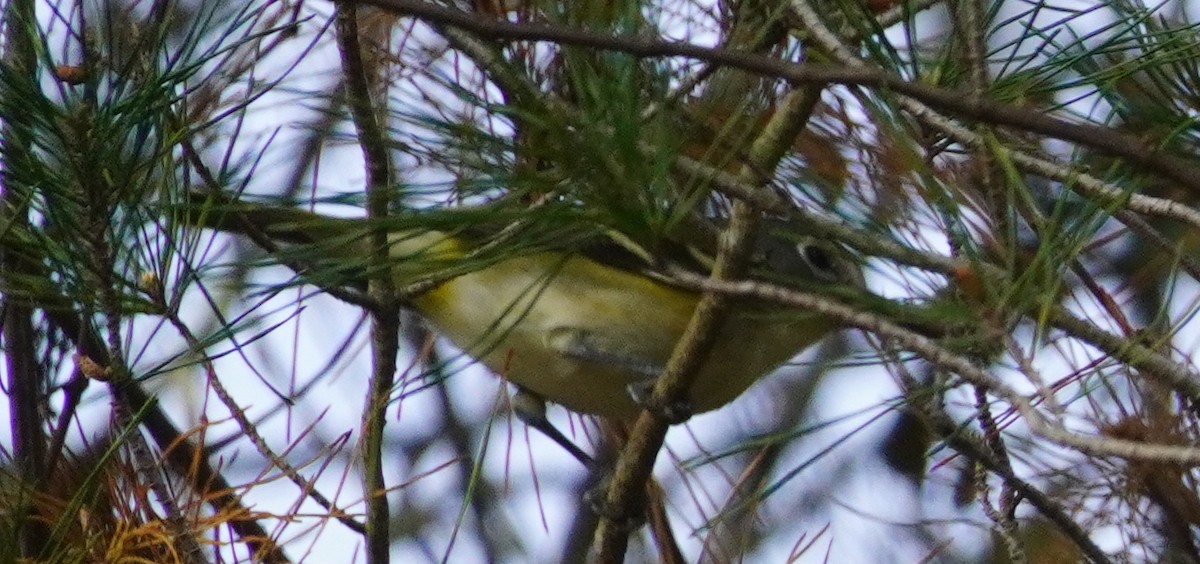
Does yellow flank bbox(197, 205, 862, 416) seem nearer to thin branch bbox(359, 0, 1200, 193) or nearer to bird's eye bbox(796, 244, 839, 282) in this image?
bird's eye bbox(796, 244, 839, 282)

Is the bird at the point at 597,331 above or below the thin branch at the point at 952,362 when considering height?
above

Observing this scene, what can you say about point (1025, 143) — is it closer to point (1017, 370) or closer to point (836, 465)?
point (1017, 370)

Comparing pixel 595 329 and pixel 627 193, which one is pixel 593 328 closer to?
pixel 595 329

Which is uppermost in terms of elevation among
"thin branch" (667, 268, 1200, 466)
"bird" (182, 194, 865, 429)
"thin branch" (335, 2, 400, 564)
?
"bird" (182, 194, 865, 429)

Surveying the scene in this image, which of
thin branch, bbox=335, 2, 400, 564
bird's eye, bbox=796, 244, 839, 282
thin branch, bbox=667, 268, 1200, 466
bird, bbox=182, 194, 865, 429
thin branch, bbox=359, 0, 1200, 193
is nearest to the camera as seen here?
thin branch, bbox=359, 0, 1200, 193

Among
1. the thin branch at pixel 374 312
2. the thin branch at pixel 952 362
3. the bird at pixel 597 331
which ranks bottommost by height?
the thin branch at pixel 952 362

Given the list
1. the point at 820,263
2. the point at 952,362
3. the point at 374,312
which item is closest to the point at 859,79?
the point at 952,362

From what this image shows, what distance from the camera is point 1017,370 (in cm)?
158

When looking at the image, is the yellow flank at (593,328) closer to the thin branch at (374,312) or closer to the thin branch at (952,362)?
the thin branch at (374,312)

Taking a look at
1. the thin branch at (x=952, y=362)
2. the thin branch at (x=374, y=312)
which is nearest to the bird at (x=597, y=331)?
the thin branch at (x=374, y=312)

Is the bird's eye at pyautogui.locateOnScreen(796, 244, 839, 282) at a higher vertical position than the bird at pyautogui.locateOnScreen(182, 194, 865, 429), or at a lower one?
lower

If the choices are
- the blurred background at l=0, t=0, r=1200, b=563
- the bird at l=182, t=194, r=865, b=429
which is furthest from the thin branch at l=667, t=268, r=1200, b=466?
the bird at l=182, t=194, r=865, b=429

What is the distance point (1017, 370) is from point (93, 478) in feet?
3.81

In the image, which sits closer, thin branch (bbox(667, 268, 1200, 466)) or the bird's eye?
thin branch (bbox(667, 268, 1200, 466))
